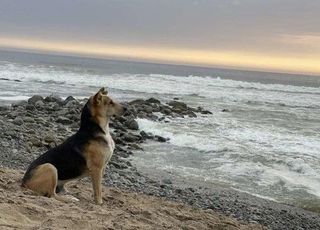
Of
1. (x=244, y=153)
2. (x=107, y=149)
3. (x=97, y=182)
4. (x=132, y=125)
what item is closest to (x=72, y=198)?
(x=97, y=182)

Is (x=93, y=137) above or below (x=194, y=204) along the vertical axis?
above

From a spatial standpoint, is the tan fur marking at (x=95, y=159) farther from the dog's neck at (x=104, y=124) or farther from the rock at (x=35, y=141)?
the rock at (x=35, y=141)

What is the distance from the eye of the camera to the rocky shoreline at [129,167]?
845cm

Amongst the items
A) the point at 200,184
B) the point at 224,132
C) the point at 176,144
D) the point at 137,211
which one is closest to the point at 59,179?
the point at 137,211

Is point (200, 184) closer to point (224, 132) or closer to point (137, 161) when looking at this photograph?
point (137, 161)

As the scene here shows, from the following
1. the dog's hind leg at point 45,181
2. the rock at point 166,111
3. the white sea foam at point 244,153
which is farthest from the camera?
the rock at point 166,111

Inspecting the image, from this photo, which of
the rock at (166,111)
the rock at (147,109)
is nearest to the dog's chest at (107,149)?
the rock at (147,109)

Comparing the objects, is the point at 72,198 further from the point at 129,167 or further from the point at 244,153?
the point at 244,153

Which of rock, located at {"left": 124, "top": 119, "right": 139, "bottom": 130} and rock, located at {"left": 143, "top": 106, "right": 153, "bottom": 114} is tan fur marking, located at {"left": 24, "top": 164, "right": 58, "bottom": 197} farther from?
rock, located at {"left": 143, "top": 106, "right": 153, "bottom": 114}

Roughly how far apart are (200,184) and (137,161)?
2.52 metres

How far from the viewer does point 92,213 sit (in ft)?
18.6

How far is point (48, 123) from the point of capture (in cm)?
1694

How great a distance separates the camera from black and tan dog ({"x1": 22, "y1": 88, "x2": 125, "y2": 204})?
20.6ft

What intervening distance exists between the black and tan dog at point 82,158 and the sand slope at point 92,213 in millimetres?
227
